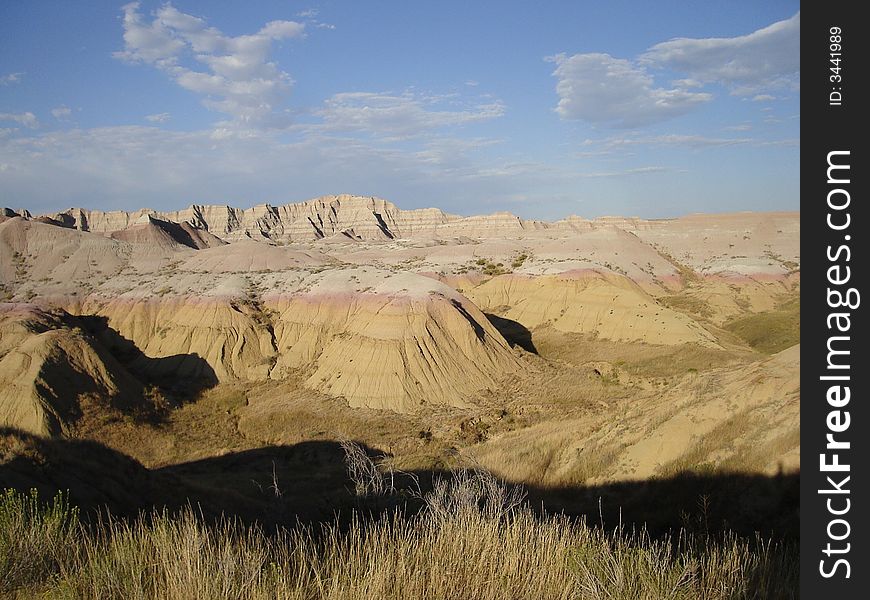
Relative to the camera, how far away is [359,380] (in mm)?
27500

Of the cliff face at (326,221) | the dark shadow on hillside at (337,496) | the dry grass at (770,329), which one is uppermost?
the cliff face at (326,221)

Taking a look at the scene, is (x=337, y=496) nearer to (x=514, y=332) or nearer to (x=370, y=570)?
(x=370, y=570)

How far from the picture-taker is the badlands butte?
1402 cm

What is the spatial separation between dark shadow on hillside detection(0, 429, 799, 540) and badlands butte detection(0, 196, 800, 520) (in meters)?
0.23

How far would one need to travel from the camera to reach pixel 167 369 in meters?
31.5

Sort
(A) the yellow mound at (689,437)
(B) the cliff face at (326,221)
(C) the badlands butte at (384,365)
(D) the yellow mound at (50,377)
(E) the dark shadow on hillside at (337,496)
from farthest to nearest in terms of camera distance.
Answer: (B) the cliff face at (326,221), (D) the yellow mound at (50,377), (C) the badlands butte at (384,365), (A) the yellow mound at (689,437), (E) the dark shadow on hillside at (337,496)

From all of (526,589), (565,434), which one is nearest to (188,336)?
(565,434)

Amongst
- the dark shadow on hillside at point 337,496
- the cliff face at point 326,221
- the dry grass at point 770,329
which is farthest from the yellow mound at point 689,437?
the cliff face at point 326,221

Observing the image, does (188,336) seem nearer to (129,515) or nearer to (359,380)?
(359,380)

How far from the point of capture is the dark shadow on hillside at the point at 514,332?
41.2 m

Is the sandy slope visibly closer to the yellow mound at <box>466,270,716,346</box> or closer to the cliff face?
the yellow mound at <box>466,270,716,346</box>

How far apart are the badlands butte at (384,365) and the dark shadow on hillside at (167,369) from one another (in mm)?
157
